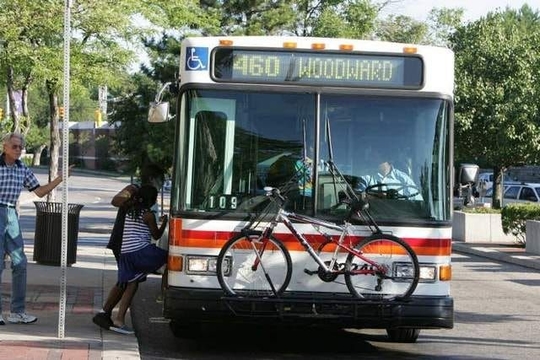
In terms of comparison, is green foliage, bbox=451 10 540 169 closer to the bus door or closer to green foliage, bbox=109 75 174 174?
green foliage, bbox=109 75 174 174

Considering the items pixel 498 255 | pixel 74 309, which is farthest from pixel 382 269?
pixel 498 255

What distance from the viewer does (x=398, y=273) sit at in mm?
9320

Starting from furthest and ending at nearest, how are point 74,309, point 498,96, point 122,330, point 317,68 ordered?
1. point 498,96
2. point 74,309
3. point 122,330
4. point 317,68

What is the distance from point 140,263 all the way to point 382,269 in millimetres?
2630

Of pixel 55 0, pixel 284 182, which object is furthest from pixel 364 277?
pixel 55 0

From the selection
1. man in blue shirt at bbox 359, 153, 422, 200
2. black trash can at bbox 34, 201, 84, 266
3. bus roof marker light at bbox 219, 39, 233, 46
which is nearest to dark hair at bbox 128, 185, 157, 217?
bus roof marker light at bbox 219, 39, 233, 46

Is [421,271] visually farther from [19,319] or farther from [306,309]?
[19,319]

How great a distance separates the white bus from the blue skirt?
43.1 inches

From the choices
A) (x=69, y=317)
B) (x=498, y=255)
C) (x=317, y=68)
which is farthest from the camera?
(x=498, y=255)

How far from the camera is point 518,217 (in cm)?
2559

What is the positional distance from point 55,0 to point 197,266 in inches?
374

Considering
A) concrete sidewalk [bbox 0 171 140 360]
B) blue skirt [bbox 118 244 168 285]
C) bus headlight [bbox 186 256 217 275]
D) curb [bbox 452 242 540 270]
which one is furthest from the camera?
curb [bbox 452 242 540 270]

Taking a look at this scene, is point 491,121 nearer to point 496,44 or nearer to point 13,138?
point 496,44

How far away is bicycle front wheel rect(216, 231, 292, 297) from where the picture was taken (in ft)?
30.1
